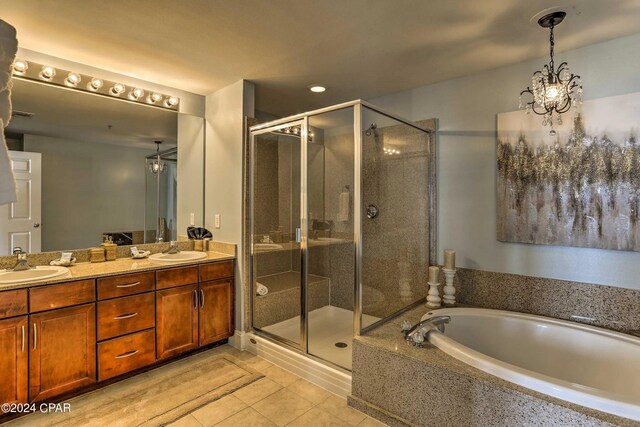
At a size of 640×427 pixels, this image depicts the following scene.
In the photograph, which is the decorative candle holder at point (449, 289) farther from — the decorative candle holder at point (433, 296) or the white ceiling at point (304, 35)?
the white ceiling at point (304, 35)

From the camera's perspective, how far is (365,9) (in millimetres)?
1847

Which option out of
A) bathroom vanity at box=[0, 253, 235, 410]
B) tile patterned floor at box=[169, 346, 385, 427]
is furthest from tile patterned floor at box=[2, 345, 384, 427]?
bathroom vanity at box=[0, 253, 235, 410]

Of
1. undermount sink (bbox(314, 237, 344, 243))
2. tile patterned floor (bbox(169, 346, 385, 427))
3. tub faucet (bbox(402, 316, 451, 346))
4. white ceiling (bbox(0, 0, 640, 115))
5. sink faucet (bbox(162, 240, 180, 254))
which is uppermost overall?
white ceiling (bbox(0, 0, 640, 115))

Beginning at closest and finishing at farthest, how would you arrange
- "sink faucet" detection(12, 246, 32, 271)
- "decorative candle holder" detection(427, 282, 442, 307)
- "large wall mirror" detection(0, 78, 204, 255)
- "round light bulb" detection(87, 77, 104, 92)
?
"sink faucet" detection(12, 246, 32, 271) < "large wall mirror" detection(0, 78, 204, 255) < "round light bulb" detection(87, 77, 104, 92) < "decorative candle holder" detection(427, 282, 442, 307)

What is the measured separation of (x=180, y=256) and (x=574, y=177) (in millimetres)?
3153

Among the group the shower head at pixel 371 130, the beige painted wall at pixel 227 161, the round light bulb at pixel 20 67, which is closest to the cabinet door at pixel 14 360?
the beige painted wall at pixel 227 161

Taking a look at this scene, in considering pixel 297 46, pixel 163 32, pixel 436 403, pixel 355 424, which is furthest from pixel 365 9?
pixel 355 424

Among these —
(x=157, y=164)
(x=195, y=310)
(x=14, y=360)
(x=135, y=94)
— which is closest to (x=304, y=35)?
(x=135, y=94)

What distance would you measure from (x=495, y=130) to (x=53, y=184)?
344 centimetres

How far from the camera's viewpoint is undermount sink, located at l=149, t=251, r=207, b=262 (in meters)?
2.75

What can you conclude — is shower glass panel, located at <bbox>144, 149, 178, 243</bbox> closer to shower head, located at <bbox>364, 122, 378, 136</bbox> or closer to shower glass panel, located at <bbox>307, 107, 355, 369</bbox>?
shower glass panel, located at <bbox>307, 107, 355, 369</bbox>

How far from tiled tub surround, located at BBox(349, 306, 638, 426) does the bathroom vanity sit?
4.59ft

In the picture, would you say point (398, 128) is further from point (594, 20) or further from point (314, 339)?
point (314, 339)

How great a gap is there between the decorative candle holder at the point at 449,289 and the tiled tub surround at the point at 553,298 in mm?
93
